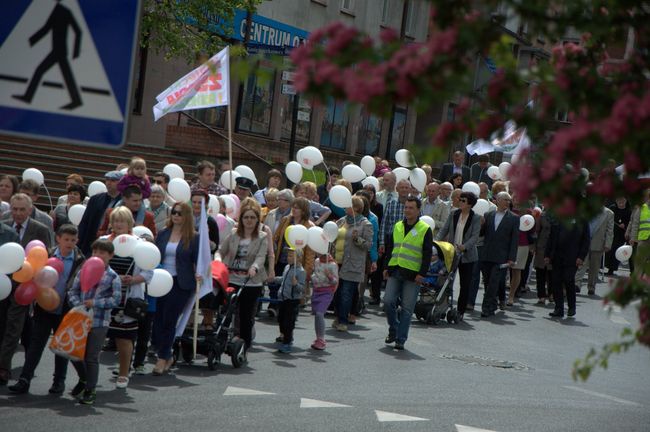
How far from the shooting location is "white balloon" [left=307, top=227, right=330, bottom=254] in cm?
1477

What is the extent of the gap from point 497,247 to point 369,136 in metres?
27.7

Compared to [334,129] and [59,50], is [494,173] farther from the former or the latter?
[59,50]

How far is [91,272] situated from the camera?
411 inches

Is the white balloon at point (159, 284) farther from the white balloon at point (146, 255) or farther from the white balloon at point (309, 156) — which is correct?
the white balloon at point (309, 156)

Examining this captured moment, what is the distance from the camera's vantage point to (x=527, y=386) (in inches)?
527

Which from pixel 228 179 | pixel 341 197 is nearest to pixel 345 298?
pixel 341 197

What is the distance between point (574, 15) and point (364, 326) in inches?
521

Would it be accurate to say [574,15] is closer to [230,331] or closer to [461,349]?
[230,331]

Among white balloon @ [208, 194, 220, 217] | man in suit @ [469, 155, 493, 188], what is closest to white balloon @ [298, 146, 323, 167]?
white balloon @ [208, 194, 220, 217]

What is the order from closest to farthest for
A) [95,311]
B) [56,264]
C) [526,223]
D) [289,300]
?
[95,311], [56,264], [289,300], [526,223]

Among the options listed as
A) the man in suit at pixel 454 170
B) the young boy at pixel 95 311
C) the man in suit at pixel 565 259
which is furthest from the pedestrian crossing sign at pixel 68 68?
the man in suit at pixel 454 170

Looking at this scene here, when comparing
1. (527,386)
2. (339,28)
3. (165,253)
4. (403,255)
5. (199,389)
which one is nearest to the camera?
(339,28)

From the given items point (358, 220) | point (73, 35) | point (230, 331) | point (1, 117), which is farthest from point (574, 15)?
point (358, 220)

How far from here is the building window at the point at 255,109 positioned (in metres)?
37.5
